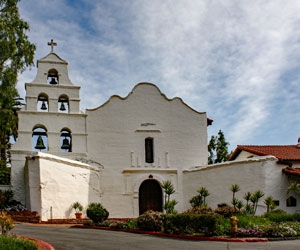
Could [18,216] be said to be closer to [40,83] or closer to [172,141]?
[40,83]

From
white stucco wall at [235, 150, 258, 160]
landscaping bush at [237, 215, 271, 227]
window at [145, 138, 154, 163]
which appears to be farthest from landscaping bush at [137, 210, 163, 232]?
white stucco wall at [235, 150, 258, 160]

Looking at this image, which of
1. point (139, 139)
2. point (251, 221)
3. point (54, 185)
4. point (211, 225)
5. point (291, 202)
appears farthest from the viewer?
point (139, 139)

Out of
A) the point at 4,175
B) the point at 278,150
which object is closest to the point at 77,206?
the point at 278,150

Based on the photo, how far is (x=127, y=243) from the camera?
43.2ft

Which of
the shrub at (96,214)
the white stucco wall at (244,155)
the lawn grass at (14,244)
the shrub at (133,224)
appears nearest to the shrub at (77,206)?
the shrub at (96,214)

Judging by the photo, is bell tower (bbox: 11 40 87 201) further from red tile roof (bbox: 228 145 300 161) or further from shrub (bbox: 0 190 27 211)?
red tile roof (bbox: 228 145 300 161)

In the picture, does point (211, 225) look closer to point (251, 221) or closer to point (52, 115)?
point (251, 221)

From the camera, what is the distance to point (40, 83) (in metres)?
26.2

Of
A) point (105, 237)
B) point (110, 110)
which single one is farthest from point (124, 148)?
point (105, 237)

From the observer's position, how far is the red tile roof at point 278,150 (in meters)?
24.6

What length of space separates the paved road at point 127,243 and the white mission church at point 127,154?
22.6 ft

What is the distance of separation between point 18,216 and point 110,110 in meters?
10.6

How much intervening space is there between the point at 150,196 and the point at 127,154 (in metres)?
3.36

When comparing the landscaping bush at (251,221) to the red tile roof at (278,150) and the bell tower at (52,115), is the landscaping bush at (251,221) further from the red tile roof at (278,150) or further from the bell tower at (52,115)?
the bell tower at (52,115)
